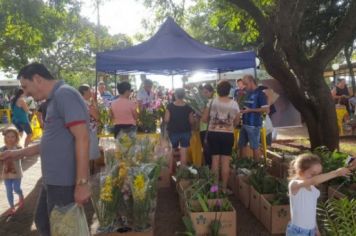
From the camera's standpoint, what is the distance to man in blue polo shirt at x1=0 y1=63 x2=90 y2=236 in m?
2.67

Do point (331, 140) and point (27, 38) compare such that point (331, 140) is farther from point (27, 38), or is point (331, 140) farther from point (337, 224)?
point (27, 38)

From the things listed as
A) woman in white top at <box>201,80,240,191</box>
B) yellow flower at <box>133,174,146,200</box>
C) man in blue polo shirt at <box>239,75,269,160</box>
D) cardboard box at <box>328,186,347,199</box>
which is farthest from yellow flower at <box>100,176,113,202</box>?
man in blue polo shirt at <box>239,75,269,160</box>

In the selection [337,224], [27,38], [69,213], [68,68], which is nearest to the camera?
[69,213]

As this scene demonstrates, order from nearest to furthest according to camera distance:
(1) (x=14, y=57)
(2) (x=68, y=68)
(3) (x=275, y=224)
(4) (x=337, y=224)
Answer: (4) (x=337, y=224), (3) (x=275, y=224), (1) (x=14, y=57), (2) (x=68, y=68)

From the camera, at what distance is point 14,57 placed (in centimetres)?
1803

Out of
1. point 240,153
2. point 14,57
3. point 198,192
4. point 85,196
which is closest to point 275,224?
point 198,192

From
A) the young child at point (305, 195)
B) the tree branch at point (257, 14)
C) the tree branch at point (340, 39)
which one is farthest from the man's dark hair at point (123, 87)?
the young child at point (305, 195)

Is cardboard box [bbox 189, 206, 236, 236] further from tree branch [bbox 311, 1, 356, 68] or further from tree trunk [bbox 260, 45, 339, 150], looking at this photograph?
tree branch [bbox 311, 1, 356, 68]

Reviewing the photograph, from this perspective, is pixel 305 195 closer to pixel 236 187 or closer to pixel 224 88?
pixel 224 88

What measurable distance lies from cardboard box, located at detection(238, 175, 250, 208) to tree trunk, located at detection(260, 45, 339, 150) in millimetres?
2442

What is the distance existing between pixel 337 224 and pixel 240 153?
163 inches

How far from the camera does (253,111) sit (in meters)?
6.57

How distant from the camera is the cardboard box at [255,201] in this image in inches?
188

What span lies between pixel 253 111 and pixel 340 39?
202 cm
